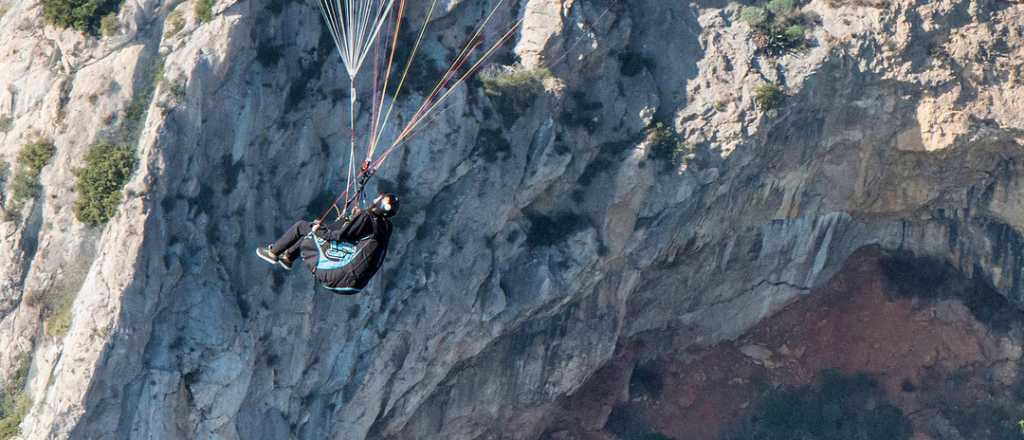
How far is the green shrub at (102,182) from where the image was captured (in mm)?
29625

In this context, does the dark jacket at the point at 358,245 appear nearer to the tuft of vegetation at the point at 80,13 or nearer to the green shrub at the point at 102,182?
the green shrub at the point at 102,182

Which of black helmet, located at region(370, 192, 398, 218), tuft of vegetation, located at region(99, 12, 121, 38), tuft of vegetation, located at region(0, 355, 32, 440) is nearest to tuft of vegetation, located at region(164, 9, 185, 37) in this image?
tuft of vegetation, located at region(99, 12, 121, 38)

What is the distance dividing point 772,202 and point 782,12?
4699 millimetres

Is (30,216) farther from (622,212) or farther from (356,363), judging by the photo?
(622,212)

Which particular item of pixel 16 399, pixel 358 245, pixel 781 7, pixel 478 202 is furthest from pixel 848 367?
pixel 16 399

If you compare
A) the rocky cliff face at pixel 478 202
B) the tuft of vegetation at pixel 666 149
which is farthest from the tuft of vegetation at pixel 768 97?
the tuft of vegetation at pixel 666 149

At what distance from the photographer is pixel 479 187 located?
109 ft

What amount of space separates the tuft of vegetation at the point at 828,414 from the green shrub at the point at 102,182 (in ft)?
58.3

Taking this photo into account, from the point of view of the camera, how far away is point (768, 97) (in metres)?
34.2

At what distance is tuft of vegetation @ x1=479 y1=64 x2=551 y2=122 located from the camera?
33.4 meters

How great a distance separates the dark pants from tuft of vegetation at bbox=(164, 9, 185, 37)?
806cm

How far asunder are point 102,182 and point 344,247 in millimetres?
7695

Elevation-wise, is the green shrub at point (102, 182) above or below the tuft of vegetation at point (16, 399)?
above

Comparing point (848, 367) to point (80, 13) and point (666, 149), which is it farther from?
point (80, 13)
